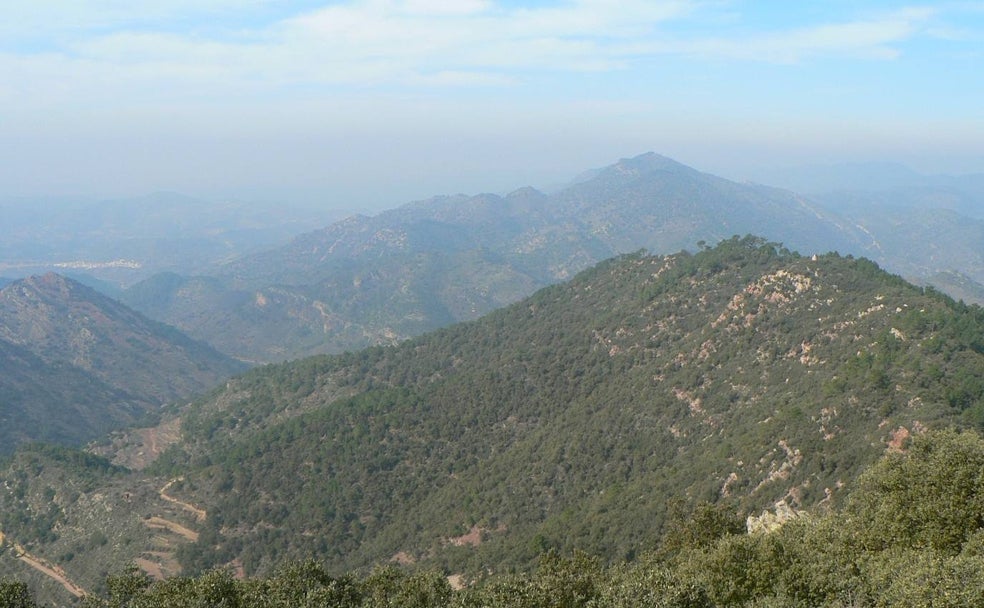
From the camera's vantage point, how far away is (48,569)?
7544cm

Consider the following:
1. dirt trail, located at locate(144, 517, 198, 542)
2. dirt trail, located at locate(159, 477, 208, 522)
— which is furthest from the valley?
dirt trail, located at locate(144, 517, 198, 542)

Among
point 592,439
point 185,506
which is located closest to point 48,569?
point 185,506

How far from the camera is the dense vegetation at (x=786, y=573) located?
2888cm

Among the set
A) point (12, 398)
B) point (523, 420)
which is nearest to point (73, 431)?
point (12, 398)

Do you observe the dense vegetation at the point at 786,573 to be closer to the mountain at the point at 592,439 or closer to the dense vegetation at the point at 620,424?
the mountain at the point at 592,439

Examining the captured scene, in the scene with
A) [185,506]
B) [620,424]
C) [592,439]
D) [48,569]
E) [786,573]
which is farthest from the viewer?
[185,506]

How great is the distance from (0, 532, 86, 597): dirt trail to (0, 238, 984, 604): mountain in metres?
0.95

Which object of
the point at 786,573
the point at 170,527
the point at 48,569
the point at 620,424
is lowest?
the point at 48,569

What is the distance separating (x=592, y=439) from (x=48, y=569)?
219 feet

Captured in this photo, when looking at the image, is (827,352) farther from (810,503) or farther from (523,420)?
(523,420)

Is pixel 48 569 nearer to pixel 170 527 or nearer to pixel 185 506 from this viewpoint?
pixel 170 527

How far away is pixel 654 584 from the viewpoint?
31.1m

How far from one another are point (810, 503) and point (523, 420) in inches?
1738

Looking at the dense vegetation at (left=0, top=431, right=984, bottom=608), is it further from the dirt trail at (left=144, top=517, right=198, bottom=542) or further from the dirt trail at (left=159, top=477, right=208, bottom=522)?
the dirt trail at (left=159, top=477, right=208, bottom=522)
